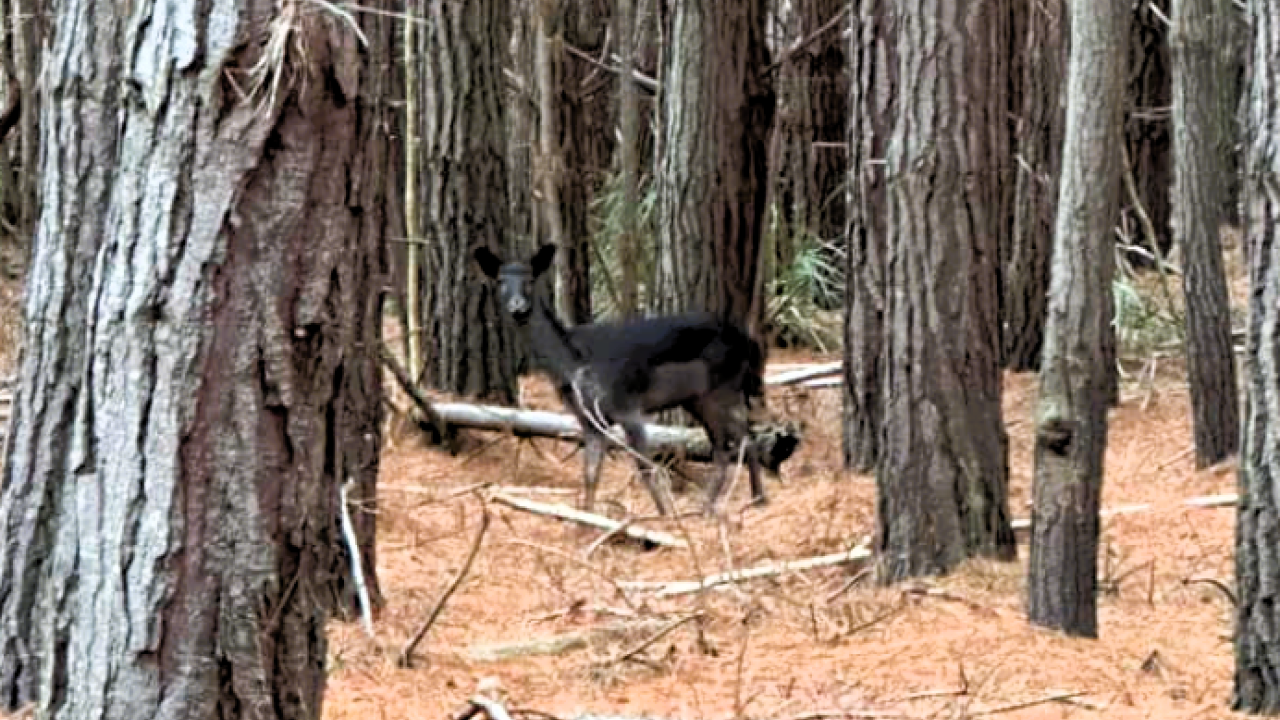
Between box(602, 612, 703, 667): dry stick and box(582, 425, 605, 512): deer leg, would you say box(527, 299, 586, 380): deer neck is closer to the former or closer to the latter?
box(582, 425, 605, 512): deer leg

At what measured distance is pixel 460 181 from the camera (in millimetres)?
16344

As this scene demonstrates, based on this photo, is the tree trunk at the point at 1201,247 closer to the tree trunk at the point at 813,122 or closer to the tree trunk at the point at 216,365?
the tree trunk at the point at 813,122

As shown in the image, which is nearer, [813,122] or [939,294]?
[939,294]

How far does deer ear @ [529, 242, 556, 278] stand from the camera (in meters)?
13.8

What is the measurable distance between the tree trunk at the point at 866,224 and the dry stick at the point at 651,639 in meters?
2.60

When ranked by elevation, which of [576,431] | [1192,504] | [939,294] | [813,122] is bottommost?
[1192,504]

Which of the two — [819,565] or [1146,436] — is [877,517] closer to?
[819,565]

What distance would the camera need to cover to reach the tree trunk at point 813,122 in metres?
21.6

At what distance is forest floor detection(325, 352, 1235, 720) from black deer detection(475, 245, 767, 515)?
19.8 inches

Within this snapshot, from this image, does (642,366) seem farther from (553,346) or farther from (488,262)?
(488,262)

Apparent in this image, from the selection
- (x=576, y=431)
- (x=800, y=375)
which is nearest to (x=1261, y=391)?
(x=576, y=431)

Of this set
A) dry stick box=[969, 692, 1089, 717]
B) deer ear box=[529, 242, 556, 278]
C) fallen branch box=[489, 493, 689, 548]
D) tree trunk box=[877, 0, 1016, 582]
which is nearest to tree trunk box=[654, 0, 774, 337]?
deer ear box=[529, 242, 556, 278]

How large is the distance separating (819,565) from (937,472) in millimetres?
1002

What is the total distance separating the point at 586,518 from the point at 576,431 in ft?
4.82
